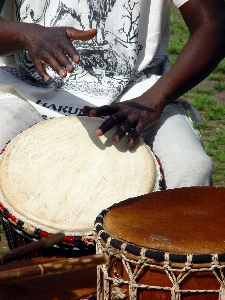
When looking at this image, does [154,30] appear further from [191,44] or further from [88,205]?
[88,205]

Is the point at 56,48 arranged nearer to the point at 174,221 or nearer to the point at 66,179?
the point at 66,179

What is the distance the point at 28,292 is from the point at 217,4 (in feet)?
5.36

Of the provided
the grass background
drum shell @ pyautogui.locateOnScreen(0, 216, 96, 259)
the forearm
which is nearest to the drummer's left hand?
the forearm

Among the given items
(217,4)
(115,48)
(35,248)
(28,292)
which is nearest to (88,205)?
(28,292)

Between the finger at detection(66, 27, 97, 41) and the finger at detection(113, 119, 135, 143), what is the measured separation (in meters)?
0.51

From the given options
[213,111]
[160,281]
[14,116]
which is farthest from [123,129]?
[213,111]

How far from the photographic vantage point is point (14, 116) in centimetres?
277

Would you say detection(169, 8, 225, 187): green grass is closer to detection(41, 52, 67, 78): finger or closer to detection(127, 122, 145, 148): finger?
detection(127, 122, 145, 148): finger

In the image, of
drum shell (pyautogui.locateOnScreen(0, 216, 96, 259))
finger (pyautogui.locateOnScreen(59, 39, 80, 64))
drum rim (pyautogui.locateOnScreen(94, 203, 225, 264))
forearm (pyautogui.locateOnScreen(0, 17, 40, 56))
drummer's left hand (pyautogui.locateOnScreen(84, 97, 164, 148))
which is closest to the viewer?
drum rim (pyautogui.locateOnScreen(94, 203, 225, 264))

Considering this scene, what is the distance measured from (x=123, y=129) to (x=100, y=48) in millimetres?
599

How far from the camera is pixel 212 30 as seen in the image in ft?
9.71

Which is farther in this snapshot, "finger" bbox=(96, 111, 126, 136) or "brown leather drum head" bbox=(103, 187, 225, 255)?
"finger" bbox=(96, 111, 126, 136)

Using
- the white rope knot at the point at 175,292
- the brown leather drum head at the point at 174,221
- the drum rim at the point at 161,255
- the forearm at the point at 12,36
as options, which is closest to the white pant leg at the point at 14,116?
the forearm at the point at 12,36

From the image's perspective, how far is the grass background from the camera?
4711 millimetres
